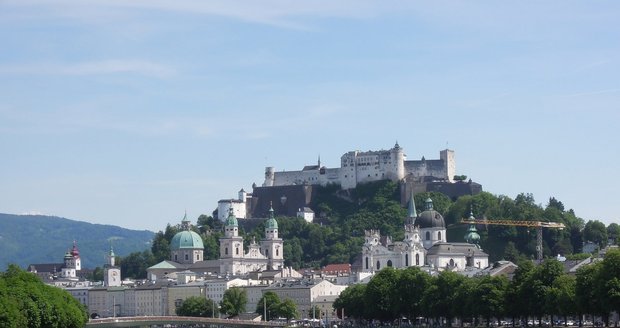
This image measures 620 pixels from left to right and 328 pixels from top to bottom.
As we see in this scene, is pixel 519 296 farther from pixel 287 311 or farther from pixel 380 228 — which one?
pixel 380 228

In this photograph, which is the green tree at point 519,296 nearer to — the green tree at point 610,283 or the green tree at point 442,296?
the green tree at point 442,296

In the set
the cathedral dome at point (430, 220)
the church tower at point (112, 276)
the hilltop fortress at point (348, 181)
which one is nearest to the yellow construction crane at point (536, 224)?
the cathedral dome at point (430, 220)

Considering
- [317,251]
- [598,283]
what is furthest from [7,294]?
[317,251]

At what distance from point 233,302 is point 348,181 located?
38319 millimetres

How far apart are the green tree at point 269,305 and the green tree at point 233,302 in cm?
407

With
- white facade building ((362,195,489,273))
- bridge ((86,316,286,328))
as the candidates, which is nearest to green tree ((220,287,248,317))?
white facade building ((362,195,489,273))

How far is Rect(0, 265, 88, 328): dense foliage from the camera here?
62156mm

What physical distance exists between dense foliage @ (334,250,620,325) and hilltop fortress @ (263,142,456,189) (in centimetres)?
4715

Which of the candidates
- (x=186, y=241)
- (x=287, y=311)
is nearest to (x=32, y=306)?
(x=287, y=311)

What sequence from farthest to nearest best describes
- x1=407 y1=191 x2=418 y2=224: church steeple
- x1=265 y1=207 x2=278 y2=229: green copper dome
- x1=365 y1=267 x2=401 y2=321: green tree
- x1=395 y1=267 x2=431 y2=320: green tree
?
1. x1=265 y1=207 x2=278 y2=229: green copper dome
2. x1=407 y1=191 x2=418 y2=224: church steeple
3. x1=365 y1=267 x2=401 y2=321: green tree
4. x1=395 y1=267 x2=431 y2=320: green tree

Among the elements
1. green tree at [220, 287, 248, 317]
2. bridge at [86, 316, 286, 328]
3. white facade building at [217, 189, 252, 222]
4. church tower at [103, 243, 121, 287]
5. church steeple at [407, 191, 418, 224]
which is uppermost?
white facade building at [217, 189, 252, 222]

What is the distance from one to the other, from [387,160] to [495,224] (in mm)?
20275

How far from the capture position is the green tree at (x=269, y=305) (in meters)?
121

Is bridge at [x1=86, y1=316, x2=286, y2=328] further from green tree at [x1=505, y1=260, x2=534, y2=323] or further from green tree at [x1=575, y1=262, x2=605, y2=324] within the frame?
green tree at [x1=575, y1=262, x2=605, y2=324]
